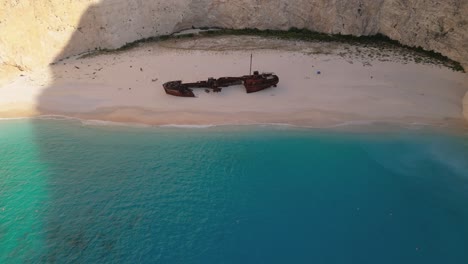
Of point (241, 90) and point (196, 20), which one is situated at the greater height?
point (196, 20)

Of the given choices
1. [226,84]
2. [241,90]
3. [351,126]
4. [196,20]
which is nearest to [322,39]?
[241,90]

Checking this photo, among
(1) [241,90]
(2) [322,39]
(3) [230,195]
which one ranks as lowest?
(3) [230,195]

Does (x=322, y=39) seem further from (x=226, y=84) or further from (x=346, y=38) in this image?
(x=226, y=84)

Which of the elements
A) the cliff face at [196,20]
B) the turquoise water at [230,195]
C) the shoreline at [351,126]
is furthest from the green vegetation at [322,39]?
the turquoise water at [230,195]

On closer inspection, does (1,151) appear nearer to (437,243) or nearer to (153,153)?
(153,153)

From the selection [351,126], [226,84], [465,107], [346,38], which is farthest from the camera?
[346,38]
